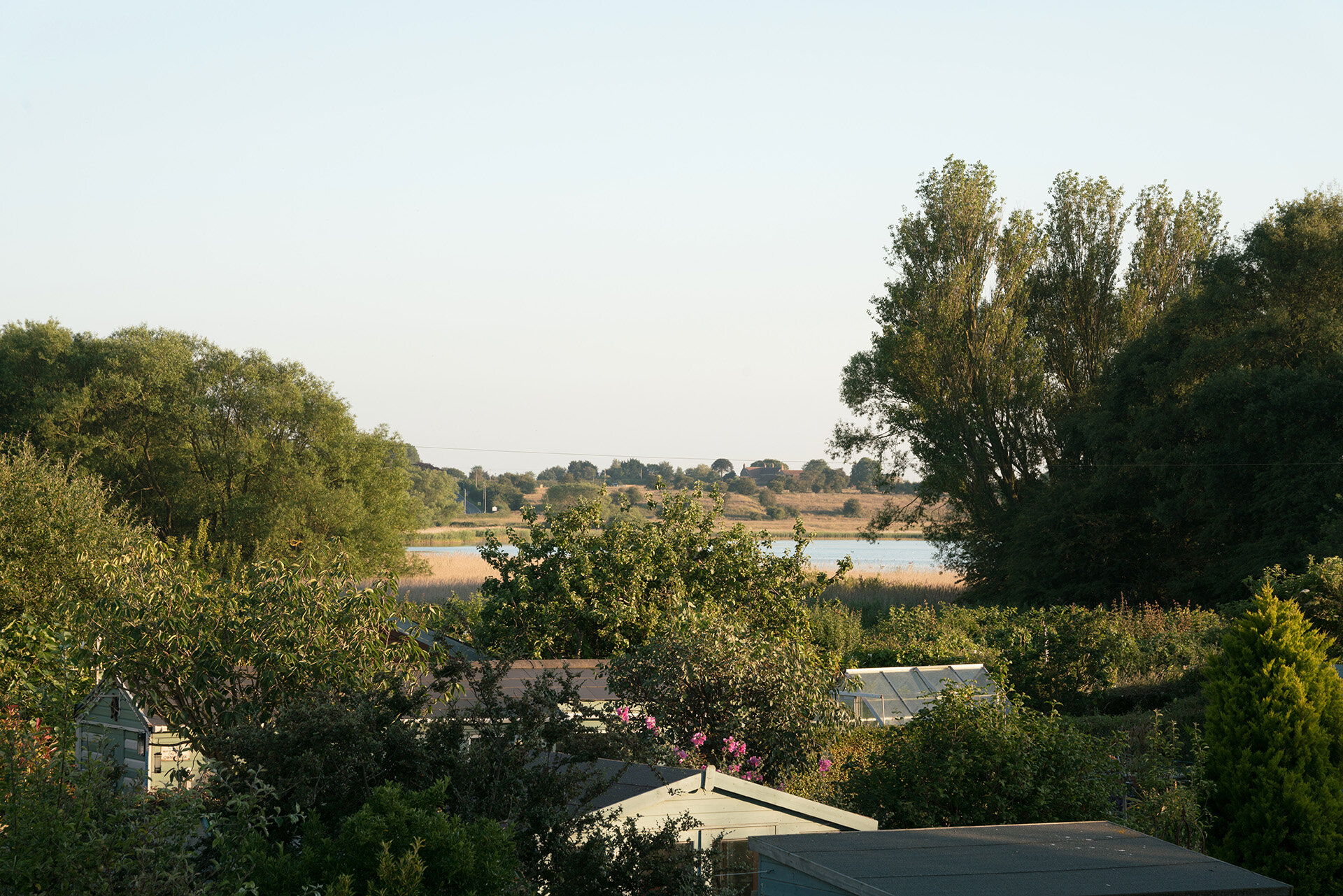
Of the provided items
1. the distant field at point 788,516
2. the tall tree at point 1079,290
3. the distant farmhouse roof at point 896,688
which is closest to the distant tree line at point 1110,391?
the tall tree at point 1079,290

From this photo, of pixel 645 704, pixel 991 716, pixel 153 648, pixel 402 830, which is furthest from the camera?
pixel 645 704

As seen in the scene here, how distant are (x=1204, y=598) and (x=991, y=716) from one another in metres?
28.4

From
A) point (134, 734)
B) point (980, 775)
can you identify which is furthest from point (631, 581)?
point (980, 775)

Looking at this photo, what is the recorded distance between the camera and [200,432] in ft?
148

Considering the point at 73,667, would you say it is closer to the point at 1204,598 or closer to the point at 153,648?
the point at 153,648

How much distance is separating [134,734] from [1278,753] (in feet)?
38.7

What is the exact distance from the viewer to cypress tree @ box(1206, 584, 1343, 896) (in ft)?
31.6

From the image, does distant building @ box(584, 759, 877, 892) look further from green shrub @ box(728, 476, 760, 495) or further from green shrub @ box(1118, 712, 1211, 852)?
green shrub @ box(728, 476, 760, 495)

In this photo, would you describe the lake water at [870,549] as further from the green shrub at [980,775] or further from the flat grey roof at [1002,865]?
the flat grey roof at [1002,865]

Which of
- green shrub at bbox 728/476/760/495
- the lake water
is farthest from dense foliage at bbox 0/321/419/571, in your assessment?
green shrub at bbox 728/476/760/495

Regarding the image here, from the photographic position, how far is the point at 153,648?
916 centimetres

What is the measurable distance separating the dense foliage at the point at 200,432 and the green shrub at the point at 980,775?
36206 mm

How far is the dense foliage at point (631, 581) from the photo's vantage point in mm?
17188

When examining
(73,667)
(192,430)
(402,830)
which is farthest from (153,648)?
(192,430)
